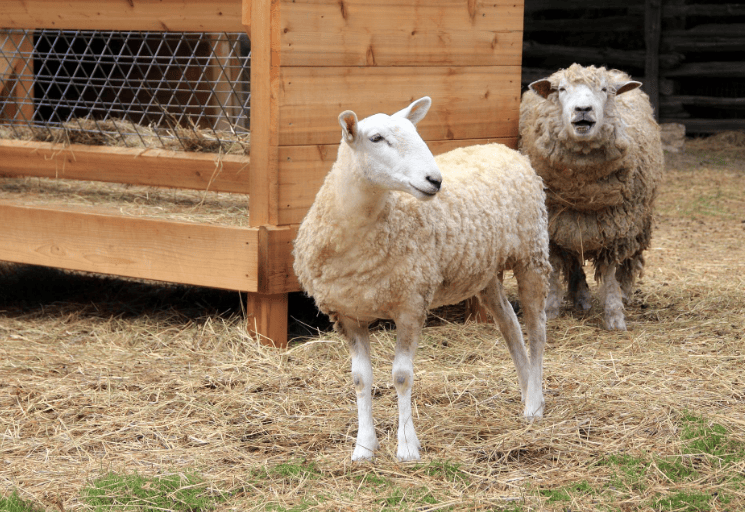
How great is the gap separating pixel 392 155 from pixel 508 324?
4.33 feet

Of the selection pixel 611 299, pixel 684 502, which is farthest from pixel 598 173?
pixel 684 502

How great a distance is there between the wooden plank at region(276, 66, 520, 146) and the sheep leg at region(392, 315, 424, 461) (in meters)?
1.76

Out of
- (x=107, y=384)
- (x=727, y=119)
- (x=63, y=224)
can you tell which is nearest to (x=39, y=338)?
(x=63, y=224)

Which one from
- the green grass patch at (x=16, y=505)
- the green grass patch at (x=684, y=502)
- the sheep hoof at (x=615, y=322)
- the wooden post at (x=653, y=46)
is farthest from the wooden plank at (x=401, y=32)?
the wooden post at (x=653, y=46)

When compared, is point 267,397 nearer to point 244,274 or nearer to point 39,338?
point 244,274

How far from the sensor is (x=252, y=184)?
16.3 ft

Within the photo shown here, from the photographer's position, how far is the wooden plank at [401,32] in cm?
486

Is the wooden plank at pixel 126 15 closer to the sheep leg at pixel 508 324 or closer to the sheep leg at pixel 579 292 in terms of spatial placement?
the sheep leg at pixel 508 324

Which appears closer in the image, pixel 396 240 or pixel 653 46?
pixel 396 240

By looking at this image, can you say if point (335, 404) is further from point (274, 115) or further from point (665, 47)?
point (665, 47)

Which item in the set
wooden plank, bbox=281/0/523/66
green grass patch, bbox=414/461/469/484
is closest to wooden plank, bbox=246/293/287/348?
wooden plank, bbox=281/0/523/66

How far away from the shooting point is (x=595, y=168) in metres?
5.64

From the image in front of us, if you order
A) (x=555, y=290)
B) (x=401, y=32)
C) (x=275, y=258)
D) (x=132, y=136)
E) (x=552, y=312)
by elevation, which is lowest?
(x=552, y=312)

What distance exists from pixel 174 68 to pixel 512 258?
17.1 ft
